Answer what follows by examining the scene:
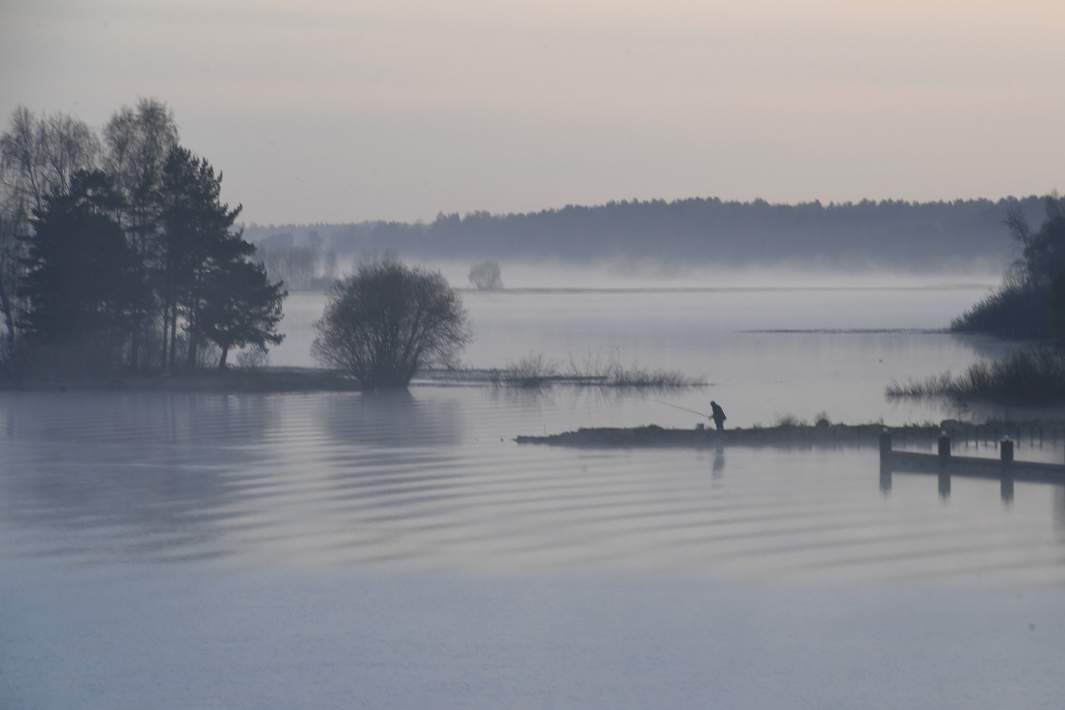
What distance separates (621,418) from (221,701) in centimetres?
2074

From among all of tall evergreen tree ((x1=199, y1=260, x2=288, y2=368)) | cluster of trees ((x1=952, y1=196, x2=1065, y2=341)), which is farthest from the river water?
cluster of trees ((x1=952, y1=196, x2=1065, y2=341))

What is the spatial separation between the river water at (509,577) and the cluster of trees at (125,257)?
16.4m

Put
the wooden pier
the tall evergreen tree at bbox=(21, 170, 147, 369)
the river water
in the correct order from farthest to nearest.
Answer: the tall evergreen tree at bbox=(21, 170, 147, 369)
the wooden pier
the river water

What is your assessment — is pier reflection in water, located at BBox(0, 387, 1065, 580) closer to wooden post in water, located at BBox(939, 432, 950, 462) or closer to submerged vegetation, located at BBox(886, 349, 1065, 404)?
wooden post in water, located at BBox(939, 432, 950, 462)

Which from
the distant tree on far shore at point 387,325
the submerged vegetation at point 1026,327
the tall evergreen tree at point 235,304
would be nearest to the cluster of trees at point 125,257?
the tall evergreen tree at point 235,304

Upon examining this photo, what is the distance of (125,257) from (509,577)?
106 feet

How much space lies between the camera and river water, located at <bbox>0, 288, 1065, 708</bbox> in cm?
1055

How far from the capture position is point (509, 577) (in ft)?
45.5

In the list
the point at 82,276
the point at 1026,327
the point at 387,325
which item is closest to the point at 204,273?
the point at 82,276

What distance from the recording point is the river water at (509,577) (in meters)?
10.5

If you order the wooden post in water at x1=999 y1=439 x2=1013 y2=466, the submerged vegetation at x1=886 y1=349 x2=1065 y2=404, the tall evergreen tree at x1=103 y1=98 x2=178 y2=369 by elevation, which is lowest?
the wooden post in water at x1=999 y1=439 x2=1013 y2=466

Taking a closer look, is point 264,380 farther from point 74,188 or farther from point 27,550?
point 27,550

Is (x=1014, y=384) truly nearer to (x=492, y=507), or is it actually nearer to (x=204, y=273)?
(x=492, y=507)

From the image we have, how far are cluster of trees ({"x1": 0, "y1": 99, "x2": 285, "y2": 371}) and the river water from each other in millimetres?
16446
